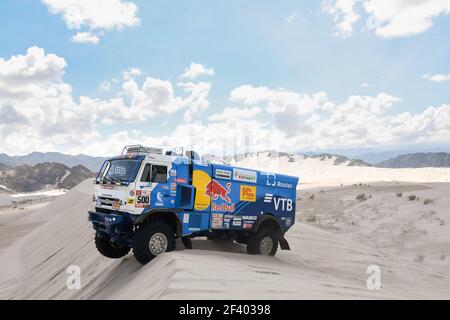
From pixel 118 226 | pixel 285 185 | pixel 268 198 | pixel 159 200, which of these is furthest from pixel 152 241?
pixel 285 185

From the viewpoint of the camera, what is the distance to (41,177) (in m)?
96.6

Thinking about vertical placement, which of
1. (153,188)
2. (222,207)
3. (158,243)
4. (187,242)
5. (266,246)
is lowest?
(266,246)

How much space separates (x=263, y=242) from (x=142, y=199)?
410 cm

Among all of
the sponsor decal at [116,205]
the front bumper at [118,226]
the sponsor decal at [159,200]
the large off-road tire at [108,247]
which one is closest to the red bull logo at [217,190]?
the sponsor decal at [159,200]

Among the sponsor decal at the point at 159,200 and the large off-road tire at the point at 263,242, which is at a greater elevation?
the sponsor decal at the point at 159,200

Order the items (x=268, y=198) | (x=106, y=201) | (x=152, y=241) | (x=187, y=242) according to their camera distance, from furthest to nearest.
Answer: (x=268, y=198) → (x=187, y=242) → (x=106, y=201) → (x=152, y=241)

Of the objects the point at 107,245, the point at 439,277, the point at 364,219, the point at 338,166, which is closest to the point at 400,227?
the point at 364,219

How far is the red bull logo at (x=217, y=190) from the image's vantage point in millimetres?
10719

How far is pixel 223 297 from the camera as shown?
5.93 metres

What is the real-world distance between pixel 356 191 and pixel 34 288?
28.8 meters

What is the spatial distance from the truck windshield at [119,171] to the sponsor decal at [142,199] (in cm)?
35

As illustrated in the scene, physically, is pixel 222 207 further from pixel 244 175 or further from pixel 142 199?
pixel 142 199

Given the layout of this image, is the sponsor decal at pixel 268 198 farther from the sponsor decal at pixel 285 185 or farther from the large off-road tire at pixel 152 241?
the large off-road tire at pixel 152 241
